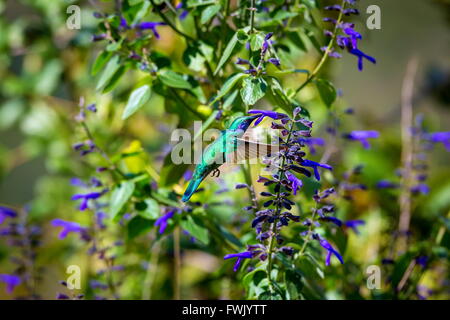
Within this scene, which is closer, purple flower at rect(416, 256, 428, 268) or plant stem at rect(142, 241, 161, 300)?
purple flower at rect(416, 256, 428, 268)

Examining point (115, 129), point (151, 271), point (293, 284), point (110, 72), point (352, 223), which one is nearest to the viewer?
point (293, 284)

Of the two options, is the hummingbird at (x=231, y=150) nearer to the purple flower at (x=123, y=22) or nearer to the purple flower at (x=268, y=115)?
the purple flower at (x=268, y=115)

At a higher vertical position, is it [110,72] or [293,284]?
[110,72]

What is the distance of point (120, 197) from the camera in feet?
3.96

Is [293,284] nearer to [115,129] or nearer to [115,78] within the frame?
[115,78]

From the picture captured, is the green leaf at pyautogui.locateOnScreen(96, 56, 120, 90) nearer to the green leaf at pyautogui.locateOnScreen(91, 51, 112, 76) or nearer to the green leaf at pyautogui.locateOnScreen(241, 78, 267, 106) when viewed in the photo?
the green leaf at pyautogui.locateOnScreen(91, 51, 112, 76)

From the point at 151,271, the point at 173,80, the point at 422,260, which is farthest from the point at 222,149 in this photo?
the point at 151,271

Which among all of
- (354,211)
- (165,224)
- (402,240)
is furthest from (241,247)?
(354,211)

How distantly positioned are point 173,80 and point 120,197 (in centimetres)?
28

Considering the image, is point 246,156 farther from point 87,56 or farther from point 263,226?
point 87,56

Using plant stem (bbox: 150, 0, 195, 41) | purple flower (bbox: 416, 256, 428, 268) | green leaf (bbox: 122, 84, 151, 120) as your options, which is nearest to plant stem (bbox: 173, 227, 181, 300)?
green leaf (bbox: 122, 84, 151, 120)

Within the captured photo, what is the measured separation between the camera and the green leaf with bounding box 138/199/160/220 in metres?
1.23

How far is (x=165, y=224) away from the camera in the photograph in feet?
4.01

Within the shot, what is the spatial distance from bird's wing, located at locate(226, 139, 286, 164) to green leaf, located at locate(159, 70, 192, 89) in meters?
0.26
